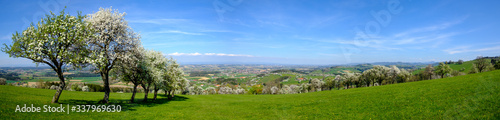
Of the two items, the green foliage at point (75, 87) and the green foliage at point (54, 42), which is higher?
the green foliage at point (54, 42)

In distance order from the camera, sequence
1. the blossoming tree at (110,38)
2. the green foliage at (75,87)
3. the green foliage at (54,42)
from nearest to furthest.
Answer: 1. the green foliage at (54,42)
2. the blossoming tree at (110,38)
3. the green foliage at (75,87)

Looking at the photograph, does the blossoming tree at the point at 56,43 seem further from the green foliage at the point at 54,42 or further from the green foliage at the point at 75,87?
the green foliage at the point at 75,87

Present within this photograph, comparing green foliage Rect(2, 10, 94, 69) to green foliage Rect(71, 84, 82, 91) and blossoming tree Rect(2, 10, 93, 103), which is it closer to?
blossoming tree Rect(2, 10, 93, 103)

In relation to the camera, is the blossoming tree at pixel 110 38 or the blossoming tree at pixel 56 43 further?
the blossoming tree at pixel 110 38

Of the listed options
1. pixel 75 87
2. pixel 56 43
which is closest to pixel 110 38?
pixel 56 43

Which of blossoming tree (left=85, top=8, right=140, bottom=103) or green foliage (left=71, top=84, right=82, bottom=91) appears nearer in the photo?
blossoming tree (left=85, top=8, right=140, bottom=103)

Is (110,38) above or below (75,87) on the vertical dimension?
above

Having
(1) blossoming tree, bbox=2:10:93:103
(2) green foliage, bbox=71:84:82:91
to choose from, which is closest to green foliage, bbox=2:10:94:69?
(1) blossoming tree, bbox=2:10:93:103

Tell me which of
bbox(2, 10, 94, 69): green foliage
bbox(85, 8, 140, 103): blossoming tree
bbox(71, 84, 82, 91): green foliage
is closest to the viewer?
bbox(2, 10, 94, 69): green foliage

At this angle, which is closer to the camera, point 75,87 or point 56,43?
point 56,43

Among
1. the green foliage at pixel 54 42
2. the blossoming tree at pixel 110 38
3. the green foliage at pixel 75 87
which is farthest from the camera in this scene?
the green foliage at pixel 75 87

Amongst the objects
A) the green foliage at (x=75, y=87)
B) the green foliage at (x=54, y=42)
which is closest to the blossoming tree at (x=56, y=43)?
the green foliage at (x=54, y=42)

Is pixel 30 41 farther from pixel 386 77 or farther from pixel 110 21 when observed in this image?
pixel 386 77

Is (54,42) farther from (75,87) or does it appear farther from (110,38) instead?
(75,87)
